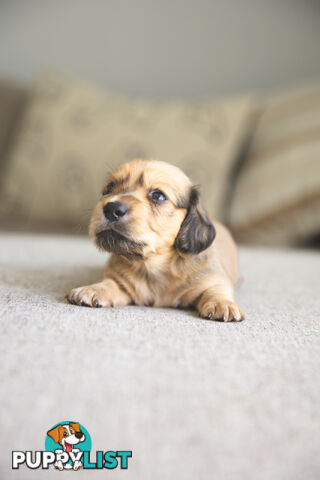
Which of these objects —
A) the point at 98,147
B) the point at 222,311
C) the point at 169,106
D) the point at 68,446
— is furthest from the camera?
the point at 169,106

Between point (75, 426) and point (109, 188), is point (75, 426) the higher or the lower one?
the lower one

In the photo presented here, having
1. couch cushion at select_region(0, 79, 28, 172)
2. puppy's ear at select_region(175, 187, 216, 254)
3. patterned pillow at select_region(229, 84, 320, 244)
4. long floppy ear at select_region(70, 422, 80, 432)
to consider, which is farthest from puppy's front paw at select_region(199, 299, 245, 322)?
couch cushion at select_region(0, 79, 28, 172)

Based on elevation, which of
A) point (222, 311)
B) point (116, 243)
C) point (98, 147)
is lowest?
point (222, 311)

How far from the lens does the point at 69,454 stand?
0.55 metres

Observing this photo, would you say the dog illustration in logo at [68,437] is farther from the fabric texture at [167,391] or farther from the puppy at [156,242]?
the puppy at [156,242]

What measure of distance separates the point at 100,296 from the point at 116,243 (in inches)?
5.4

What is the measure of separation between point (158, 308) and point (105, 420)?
526 mm

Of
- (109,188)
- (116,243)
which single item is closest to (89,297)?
(116,243)

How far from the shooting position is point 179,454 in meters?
0.52

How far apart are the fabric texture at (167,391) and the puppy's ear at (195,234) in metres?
0.29

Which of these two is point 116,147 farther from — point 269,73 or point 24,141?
point 269,73

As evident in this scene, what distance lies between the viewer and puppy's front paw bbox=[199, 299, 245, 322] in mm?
917

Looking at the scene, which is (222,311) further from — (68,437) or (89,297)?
(68,437)

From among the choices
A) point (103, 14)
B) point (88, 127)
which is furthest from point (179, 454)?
point (103, 14)
